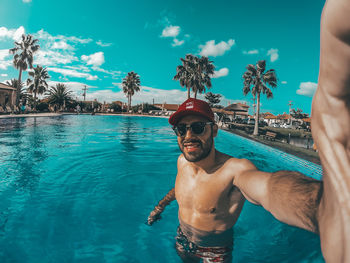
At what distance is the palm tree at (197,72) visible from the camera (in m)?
35.0

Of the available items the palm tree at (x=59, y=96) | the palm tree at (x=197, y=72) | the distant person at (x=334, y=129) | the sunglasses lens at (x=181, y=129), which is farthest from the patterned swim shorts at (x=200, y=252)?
the palm tree at (x=59, y=96)

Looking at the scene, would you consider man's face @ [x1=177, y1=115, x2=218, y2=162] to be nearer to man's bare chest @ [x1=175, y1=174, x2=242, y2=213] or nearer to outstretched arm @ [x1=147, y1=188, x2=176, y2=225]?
man's bare chest @ [x1=175, y1=174, x2=242, y2=213]

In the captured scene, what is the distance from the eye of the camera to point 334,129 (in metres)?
0.51

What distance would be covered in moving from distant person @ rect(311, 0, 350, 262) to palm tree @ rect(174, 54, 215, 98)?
118ft

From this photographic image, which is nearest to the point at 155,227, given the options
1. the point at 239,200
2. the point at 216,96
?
the point at 239,200

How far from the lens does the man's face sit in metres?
1.73

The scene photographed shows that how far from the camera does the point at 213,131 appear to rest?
6.02 feet

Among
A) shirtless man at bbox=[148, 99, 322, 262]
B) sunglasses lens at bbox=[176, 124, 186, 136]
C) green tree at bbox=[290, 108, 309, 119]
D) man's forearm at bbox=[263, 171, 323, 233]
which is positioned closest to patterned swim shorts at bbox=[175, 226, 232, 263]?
shirtless man at bbox=[148, 99, 322, 262]

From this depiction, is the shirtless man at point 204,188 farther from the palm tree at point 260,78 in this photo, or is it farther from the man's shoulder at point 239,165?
the palm tree at point 260,78

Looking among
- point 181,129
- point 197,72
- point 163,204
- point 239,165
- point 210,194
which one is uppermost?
point 197,72

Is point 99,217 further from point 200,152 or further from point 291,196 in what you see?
point 291,196

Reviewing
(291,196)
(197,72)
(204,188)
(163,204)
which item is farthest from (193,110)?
(197,72)

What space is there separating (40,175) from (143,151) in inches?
174

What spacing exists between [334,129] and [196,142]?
1.26 meters
